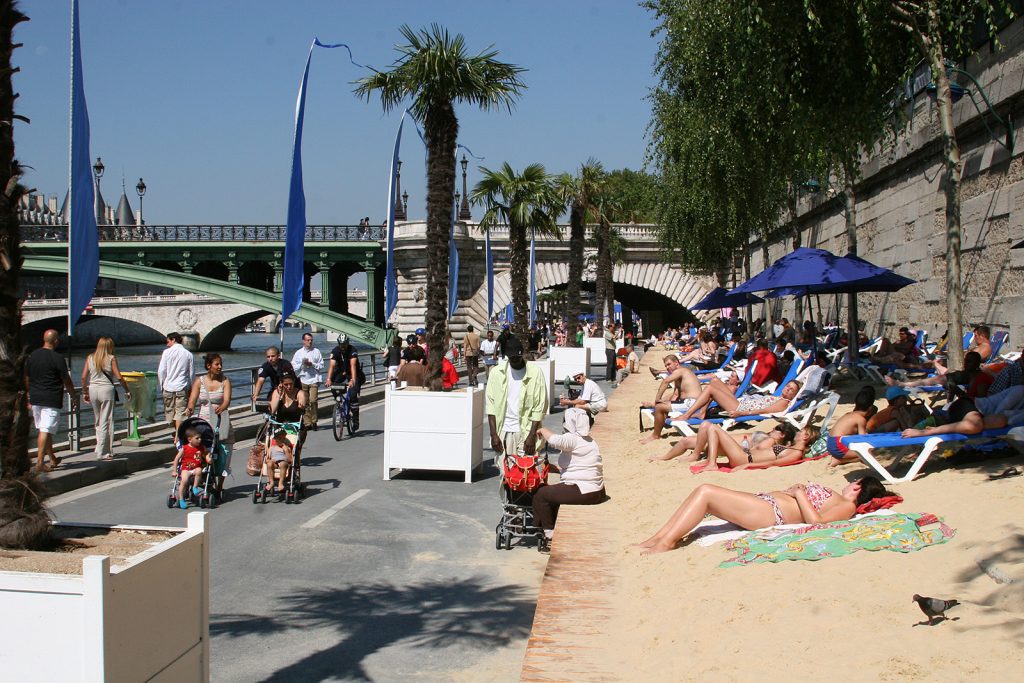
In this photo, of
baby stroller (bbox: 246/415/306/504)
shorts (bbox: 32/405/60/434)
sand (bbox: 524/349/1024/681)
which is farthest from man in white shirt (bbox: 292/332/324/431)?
sand (bbox: 524/349/1024/681)

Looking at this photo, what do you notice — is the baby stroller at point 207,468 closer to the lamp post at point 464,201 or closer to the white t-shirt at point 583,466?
the white t-shirt at point 583,466

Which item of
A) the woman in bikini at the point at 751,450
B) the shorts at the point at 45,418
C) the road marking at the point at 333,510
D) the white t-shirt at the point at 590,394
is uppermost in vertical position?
the white t-shirt at the point at 590,394

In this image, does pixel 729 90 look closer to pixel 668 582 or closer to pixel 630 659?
pixel 668 582

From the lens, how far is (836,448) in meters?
→ 9.39

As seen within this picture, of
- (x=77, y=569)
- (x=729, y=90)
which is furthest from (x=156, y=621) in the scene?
(x=729, y=90)

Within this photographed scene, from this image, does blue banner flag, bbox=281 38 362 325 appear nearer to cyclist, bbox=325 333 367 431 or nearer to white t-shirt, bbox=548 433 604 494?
cyclist, bbox=325 333 367 431

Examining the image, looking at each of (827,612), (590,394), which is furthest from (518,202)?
(827,612)

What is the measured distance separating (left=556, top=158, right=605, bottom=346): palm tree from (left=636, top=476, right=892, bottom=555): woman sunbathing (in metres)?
26.7

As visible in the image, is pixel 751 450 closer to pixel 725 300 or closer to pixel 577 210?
pixel 725 300

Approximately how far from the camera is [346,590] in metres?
7.04

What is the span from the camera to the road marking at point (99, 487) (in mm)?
10359

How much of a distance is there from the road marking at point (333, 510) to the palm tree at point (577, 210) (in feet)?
77.0

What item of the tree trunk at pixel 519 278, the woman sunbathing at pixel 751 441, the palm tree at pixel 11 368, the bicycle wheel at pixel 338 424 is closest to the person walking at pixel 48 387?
the bicycle wheel at pixel 338 424

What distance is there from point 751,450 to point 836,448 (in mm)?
1664
